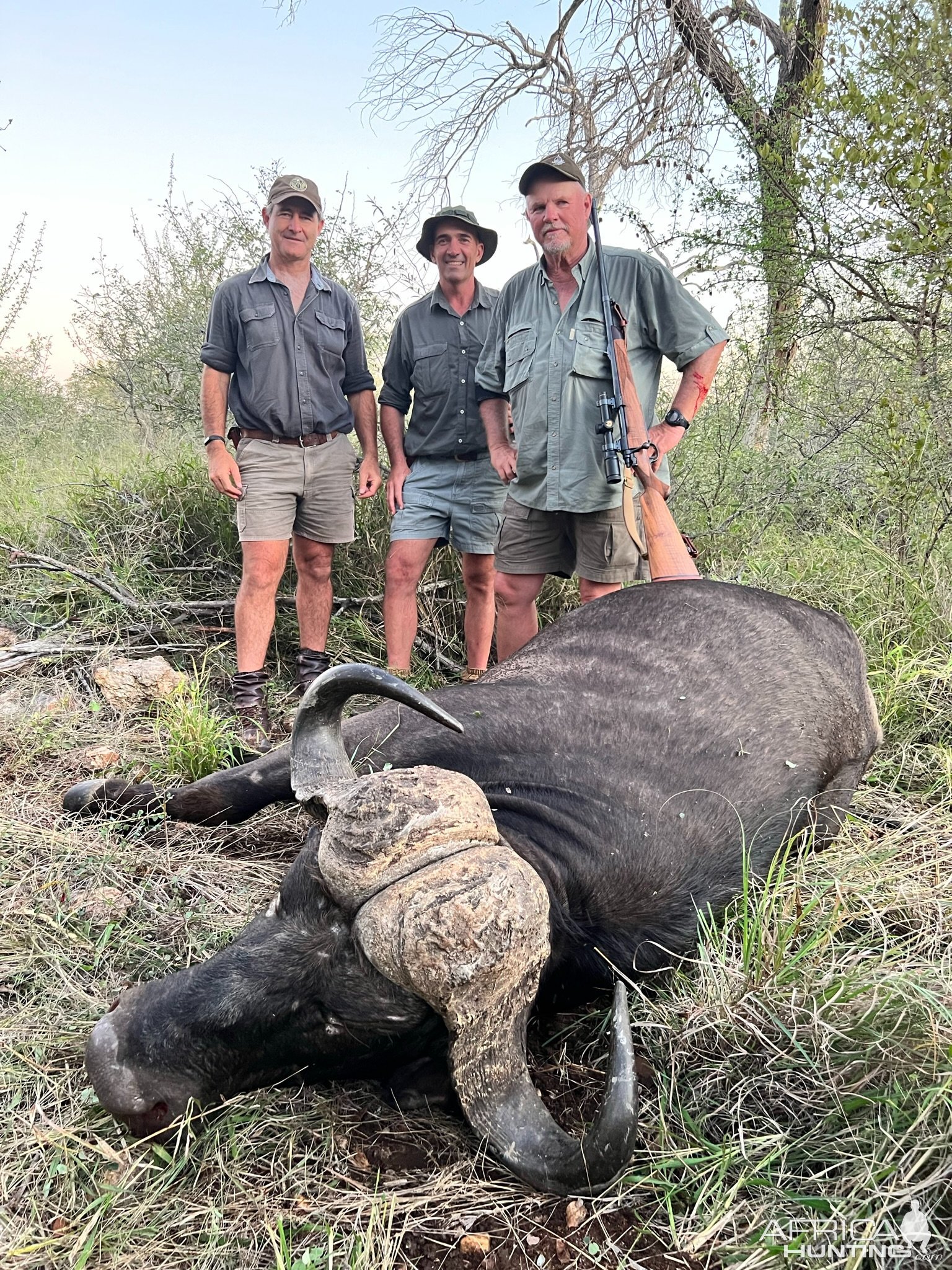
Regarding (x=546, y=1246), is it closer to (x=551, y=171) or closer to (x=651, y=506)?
(x=651, y=506)

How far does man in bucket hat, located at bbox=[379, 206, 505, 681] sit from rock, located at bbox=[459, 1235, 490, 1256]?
10.2 feet

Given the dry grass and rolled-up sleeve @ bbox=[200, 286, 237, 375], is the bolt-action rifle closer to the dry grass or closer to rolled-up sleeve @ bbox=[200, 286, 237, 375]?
the dry grass

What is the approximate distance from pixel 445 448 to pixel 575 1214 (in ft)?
12.5

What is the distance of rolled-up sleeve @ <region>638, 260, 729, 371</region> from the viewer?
3.98m

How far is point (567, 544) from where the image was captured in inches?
173

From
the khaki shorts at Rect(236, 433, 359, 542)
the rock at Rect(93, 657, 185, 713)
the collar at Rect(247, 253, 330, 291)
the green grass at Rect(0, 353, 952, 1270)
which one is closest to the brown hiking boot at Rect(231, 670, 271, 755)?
the green grass at Rect(0, 353, 952, 1270)

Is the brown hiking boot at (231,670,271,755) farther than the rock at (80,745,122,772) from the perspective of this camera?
Yes

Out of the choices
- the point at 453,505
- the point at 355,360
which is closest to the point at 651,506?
the point at 453,505

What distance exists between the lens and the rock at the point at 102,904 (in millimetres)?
2588

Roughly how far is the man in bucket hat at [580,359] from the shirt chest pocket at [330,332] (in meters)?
1.02

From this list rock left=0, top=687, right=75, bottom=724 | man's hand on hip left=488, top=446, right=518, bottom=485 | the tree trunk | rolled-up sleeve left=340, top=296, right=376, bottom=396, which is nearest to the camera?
rock left=0, top=687, right=75, bottom=724

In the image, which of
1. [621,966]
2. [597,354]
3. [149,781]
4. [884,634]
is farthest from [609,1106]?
[884,634]

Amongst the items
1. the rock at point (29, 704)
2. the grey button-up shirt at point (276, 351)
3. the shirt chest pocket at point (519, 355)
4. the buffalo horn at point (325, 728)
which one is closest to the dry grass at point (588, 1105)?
the buffalo horn at point (325, 728)

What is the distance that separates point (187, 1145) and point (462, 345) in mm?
4057
